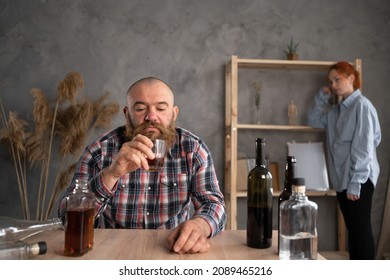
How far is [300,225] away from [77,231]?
1.48 ft

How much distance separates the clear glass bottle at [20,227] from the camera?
0.88 metres

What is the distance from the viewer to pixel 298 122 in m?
2.95

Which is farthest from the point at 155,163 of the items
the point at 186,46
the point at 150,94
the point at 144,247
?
the point at 186,46

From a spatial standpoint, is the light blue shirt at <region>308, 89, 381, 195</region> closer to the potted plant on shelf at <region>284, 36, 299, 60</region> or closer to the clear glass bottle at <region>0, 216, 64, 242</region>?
the potted plant on shelf at <region>284, 36, 299, 60</region>

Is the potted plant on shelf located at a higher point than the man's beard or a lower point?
higher

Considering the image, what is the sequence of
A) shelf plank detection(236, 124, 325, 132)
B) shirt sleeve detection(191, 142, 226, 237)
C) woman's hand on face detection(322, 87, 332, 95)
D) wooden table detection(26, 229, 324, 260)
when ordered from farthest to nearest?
woman's hand on face detection(322, 87, 332, 95) → shelf plank detection(236, 124, 325, 132) → shirt sleeve detection(191, 142, 226, 237) → wooden table detection(26, 229, 324, 260)

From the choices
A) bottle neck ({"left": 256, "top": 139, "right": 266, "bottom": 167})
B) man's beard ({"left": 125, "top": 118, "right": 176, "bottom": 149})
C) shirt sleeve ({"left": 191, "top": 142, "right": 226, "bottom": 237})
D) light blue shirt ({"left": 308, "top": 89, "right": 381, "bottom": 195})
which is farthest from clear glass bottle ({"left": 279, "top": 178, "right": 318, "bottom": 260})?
light blue shirt ({"left": 308, "top": 89, "right": 381, "bottom": 195})

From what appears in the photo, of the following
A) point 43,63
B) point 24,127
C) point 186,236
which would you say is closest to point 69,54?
point 43,63

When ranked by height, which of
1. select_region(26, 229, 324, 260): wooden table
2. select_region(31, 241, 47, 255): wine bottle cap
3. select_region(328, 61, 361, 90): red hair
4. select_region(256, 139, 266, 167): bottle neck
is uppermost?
select_region(328, 61, 361, 90): red hair

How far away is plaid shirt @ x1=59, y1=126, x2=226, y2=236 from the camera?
1376mm

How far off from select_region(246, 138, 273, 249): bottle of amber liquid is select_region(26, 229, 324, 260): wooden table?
2 centimetres

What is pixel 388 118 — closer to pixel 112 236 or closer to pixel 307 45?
pixel 307 45

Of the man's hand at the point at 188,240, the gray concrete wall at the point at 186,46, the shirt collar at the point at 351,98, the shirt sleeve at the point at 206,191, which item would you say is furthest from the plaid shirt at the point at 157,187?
the gray concrete wall at the point at 186,46
